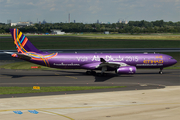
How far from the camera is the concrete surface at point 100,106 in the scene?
21.7m

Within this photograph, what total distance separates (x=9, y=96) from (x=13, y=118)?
9.57 meters

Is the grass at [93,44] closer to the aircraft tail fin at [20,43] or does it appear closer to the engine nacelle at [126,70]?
the aircraft tail fin at [20,43]

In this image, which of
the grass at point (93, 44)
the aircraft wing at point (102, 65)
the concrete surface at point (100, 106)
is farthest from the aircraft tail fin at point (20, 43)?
the grass at point (93, 44)

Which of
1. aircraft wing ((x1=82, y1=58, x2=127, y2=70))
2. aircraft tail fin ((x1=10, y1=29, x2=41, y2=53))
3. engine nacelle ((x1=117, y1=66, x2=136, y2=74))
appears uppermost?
aircraft tail fin ((x1=10, y1=29, x2=41, y2=53))

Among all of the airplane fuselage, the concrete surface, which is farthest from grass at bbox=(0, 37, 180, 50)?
the concrete surface

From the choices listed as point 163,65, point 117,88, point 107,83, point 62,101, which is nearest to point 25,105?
point 62,101

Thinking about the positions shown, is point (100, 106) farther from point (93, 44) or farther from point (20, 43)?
point (93, 44)

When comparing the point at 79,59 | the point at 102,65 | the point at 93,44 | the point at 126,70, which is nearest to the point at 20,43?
the point at 79,59

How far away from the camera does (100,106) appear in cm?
2538

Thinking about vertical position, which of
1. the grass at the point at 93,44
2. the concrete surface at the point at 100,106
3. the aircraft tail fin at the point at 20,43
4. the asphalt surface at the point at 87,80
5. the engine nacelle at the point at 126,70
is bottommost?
the asphalt surface at the point at 87,80

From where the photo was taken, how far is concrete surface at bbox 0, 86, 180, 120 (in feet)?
71.3

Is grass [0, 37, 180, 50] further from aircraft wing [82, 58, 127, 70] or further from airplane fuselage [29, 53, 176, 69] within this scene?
aircraft wing [82, 58, 127, 70]

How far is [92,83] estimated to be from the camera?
40.1 metres

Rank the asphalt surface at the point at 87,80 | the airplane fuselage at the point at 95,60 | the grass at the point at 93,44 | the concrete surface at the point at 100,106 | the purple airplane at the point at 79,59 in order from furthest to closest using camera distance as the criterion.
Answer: the grass at the point at 93,44 → the airplane fuselage at the point at 95,60 → the purple airplane at the point at 79,59 → the asphalt surface at the point at 87,80 → the concrete surface at the point at 100,106
